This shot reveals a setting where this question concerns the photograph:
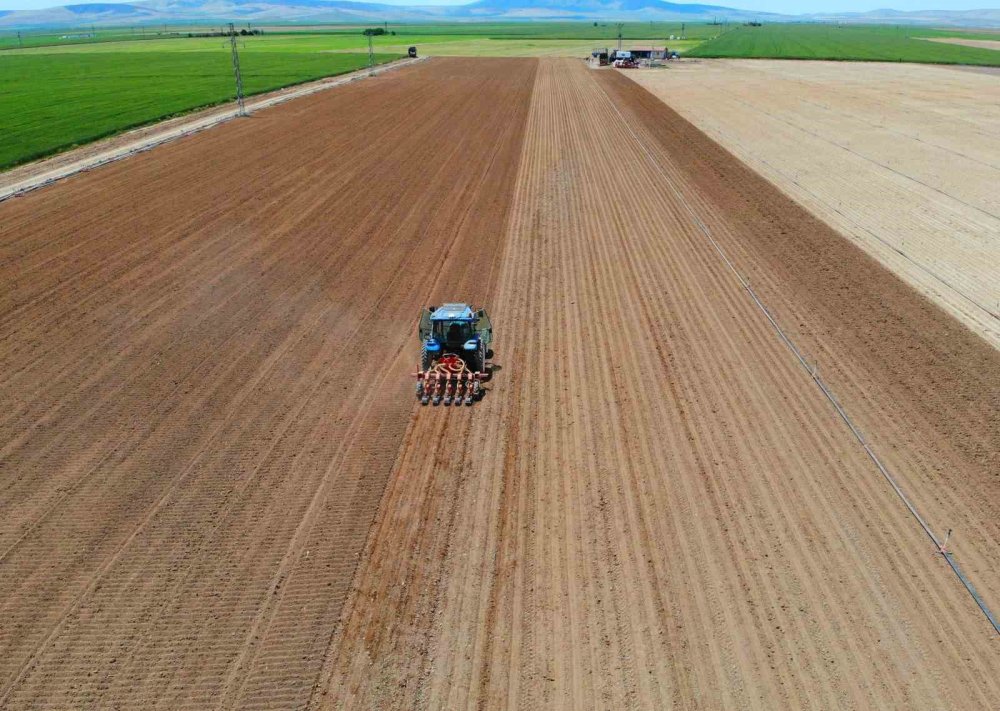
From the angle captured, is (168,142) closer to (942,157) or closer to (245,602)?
(245,602)

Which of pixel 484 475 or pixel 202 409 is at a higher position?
pixel 202 409

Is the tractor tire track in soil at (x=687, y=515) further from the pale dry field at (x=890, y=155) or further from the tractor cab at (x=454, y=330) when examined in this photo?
the pale dry field at (x=890, y=155)

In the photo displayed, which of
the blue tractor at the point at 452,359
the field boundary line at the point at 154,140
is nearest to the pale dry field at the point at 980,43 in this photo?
the field boundary line at the point at 154,140

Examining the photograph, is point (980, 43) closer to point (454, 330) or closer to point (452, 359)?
point (454, 330)

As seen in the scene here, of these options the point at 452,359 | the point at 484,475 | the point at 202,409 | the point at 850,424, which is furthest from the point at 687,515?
the point at 202,409

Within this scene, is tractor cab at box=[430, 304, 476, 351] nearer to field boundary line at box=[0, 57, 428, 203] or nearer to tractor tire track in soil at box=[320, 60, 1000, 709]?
tractor tire track in soil at box=[320, 60, 1000, 709]
